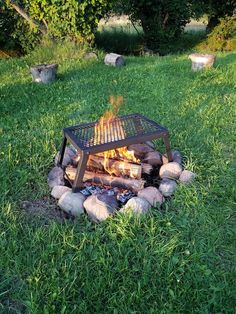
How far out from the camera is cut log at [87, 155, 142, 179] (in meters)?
3.73

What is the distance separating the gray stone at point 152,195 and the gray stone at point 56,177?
820mm

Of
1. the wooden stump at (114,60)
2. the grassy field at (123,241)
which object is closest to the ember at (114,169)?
the grassy field at (123,241)

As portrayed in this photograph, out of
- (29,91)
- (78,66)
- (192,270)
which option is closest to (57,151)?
(192,270)

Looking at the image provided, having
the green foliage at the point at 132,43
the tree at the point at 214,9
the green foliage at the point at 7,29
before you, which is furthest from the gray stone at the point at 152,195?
the tree at the point at 214,9

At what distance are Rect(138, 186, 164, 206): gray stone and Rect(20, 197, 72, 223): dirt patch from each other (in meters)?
0.70

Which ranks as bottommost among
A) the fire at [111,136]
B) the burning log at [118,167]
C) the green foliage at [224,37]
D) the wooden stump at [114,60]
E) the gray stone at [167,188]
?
the green foliage at [224,37]

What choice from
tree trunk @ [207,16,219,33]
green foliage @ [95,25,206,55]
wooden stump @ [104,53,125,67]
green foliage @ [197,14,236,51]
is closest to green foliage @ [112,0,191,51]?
green foliage @ [95,25,206,55]

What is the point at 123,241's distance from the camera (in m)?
3.05

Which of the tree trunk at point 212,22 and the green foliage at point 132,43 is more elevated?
the tree trunk at point 212,22

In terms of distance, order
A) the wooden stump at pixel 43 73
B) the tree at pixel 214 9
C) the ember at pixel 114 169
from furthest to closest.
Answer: the tree at pixel 214 9, the wooden stump at pixel 43 73, the ember at pixel 114 169

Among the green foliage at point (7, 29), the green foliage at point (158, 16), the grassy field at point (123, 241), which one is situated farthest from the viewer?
the green foliage at point (158, 16)

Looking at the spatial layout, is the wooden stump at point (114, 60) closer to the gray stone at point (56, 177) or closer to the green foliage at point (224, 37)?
the gray stone at point (56, 177)

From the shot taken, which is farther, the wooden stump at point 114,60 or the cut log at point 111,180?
the wooden stump at point 114,60

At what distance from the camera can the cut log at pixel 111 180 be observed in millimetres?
3646
